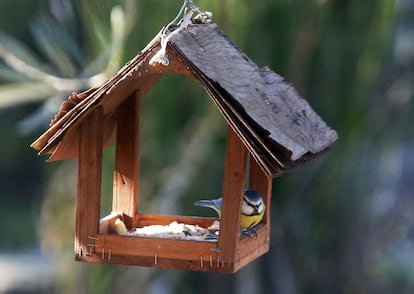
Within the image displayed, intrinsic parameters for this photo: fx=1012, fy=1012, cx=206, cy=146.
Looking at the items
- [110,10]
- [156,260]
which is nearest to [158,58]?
[156,260]

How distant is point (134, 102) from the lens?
3715 mm

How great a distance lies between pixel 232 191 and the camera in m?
3.18

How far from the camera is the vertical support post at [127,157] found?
3711 mm

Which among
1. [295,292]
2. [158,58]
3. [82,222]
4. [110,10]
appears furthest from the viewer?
[295,292]

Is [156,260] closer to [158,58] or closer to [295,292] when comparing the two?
[158,58]

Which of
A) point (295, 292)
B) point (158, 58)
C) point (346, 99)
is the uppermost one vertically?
point (158, 58)

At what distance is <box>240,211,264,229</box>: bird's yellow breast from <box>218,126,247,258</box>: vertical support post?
212 millimetres

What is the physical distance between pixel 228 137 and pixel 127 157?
69 cm

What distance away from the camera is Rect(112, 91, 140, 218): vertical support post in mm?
3711

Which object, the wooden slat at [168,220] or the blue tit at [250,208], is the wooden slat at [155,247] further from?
the wooden slat at [168,220]

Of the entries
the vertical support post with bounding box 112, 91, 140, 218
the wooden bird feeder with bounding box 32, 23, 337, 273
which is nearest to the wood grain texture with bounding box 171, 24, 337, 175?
the wooden bird feeder with bounding box 32, 23, 337, 273

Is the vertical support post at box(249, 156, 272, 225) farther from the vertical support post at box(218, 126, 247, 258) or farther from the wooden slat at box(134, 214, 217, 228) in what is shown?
the vertical support post at box(218, 126, 247, 258)

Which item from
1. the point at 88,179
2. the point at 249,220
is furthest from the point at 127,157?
the point at 249,220

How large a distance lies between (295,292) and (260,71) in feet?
12.0
